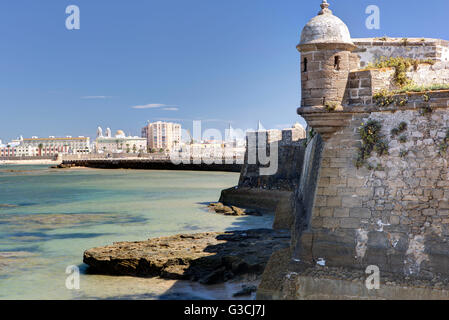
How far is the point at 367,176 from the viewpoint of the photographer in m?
7.90

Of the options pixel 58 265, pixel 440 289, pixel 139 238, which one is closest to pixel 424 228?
pixel 440 289

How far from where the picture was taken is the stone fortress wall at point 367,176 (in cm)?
740

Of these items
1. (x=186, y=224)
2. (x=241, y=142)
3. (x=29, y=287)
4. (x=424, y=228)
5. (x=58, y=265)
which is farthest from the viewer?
(x=241, y=142)

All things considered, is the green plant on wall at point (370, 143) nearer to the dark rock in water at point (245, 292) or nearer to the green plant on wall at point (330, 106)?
the green plant on wall at point (330, 106)

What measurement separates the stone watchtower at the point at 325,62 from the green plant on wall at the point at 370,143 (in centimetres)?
49

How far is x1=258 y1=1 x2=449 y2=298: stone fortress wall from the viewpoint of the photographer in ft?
24.3

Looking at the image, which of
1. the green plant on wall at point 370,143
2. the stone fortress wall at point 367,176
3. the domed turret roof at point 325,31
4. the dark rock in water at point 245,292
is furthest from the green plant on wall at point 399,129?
the dark rock in water at point 245,292

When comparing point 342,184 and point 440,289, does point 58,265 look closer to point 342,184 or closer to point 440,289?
point 342,184

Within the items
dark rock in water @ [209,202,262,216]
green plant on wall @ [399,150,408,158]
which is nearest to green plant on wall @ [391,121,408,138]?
green plant on wall @ [399,150,408,158]

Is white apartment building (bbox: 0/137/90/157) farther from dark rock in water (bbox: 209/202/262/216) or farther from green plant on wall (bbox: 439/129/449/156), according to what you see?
green plant on wall (bbox: 439/129/449/156)

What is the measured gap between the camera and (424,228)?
7.41 meters

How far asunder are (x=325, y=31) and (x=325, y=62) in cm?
52

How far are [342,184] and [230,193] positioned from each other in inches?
727
